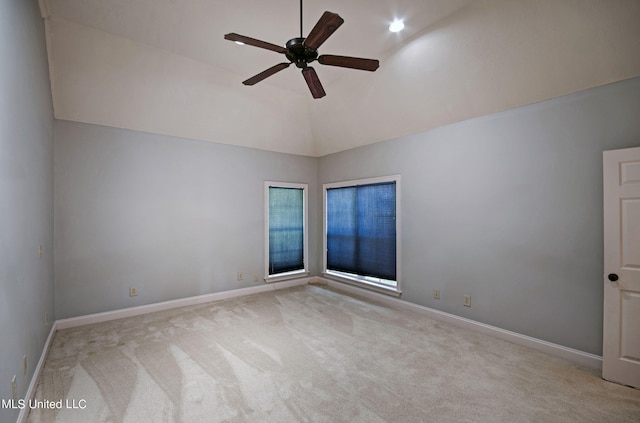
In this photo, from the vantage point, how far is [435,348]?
9.98 feet

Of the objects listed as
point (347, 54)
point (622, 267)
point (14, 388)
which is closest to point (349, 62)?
point (347, 54)

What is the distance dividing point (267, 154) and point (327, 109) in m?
1.42

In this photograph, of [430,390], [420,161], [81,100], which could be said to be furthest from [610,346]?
[81,100]

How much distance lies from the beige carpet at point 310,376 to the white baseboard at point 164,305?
0.15m

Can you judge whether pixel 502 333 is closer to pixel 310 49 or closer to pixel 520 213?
pixel 520 213

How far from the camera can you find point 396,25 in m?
2.90

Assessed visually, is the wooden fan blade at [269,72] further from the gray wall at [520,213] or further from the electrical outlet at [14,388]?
the electrical outlet at [14,388]

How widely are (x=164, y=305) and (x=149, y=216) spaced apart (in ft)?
4.45

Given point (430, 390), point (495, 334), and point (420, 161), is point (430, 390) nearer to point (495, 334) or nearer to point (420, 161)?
point (495, 334)

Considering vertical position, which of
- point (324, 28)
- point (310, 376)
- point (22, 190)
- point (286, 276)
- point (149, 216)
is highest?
point (324, 28)

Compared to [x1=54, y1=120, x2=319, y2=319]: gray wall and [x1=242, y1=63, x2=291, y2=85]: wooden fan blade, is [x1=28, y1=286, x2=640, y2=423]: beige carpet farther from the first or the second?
[x1=242, y1=63, x2=291, y2=85]: wooden fan blade

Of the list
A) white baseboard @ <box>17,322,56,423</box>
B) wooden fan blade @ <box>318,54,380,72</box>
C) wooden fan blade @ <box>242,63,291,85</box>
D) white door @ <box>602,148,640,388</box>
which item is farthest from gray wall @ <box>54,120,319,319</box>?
white door @ <box>602,148,640,388</box>

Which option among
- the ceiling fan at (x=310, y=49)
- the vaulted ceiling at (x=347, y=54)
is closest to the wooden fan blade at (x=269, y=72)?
the ceiling fan at (x=310, y=49)

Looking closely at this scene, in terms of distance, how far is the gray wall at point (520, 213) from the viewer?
8.86 ft
